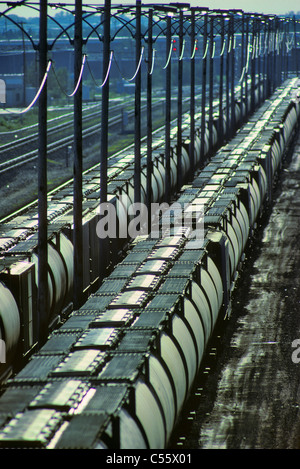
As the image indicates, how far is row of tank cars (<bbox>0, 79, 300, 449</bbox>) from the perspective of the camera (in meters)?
13.8

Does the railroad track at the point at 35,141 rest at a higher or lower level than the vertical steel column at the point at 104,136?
lower

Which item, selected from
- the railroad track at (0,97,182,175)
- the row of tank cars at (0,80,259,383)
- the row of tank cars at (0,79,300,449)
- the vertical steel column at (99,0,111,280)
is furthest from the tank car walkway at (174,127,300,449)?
the railroad track at (0,97,182,175)

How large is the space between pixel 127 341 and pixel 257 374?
8.17 metres

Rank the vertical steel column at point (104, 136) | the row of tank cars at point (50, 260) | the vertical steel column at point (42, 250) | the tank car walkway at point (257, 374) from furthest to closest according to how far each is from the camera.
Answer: the vertical steel column at point (104, 136) → the vertical steel column at point (42, 250) → the row of tank cars at point (50, 260) → the tank car walkway at point (257, 374)

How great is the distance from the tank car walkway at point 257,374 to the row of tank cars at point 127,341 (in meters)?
1.44

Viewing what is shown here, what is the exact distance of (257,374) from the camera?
961 inches

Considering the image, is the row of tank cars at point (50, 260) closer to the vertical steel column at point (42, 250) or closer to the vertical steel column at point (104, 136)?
the vertical steel column at point (104, 136)

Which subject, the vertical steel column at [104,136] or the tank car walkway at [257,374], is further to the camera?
the vertical steel column at [104,136]

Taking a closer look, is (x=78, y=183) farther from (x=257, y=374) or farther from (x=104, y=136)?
(x=257, y=374)

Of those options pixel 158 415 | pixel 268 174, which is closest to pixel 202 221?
pixel 158 415

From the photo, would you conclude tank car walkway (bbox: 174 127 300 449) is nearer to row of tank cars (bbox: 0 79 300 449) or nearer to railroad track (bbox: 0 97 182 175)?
row of tank cars (bbox: 0 79 300 449)

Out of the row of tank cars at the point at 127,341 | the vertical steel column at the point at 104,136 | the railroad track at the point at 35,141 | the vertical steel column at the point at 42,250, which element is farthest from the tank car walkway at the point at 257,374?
the railroad track at the point at 35,141

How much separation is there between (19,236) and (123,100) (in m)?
105

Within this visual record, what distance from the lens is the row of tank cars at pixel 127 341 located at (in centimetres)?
1382
